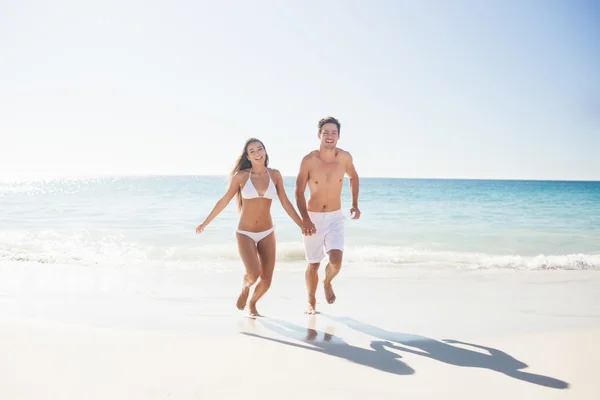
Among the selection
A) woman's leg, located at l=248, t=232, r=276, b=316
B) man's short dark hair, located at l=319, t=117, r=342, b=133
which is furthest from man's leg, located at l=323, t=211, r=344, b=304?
man's short dark hair, located at l=319, t=117, r=342, b=133

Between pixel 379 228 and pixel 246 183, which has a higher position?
pixel 246 183

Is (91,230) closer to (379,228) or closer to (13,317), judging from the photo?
(379,228)

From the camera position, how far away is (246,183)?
512 cm

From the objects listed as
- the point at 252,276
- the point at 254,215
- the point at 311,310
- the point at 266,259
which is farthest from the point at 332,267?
the point at 254,215

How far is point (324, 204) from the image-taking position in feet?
17.8

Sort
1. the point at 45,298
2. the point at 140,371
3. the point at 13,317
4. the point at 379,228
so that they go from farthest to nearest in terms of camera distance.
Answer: the point at 379,228 < the point at 45,298 < the point at 13,317 < the point at 140,371

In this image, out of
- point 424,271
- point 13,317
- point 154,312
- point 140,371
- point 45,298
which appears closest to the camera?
point 140,371

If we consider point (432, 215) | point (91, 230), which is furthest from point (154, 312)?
point (432, 215)

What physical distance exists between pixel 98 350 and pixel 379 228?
14.1 meters

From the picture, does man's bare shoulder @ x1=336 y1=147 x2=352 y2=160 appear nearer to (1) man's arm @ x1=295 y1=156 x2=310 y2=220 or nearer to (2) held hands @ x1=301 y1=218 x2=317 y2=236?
(1) man's arm @ x1=295 y1=156 x2=310 y2=220

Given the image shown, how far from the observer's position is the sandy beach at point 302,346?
331 centimetres

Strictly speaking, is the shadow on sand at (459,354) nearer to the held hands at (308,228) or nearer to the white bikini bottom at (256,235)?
the held hands at (308,228)

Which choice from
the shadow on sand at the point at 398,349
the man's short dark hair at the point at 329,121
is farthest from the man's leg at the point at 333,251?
the man's short dark hair at the point at 329,121

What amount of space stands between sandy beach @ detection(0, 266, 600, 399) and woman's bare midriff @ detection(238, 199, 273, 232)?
1.06 m
